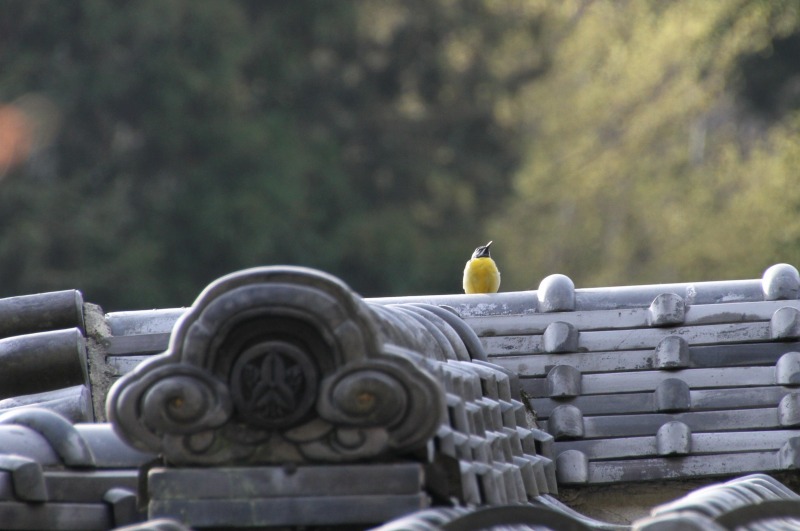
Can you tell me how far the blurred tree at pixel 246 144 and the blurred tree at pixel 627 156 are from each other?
46.9 inches

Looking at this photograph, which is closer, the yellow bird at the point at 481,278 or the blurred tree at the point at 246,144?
the yellow bird at the point at 481,278

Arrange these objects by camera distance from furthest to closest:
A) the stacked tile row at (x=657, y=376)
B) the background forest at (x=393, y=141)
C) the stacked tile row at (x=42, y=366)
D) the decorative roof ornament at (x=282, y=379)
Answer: the background forest at (x=393, y=141) → the stacked tile row at (x=657, y=376) → the stacked tile row at (x=42, y=366) → the decorative roof ornament at (x=282, y=379)

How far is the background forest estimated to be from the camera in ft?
77.3

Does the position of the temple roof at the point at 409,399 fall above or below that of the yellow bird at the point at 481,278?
below

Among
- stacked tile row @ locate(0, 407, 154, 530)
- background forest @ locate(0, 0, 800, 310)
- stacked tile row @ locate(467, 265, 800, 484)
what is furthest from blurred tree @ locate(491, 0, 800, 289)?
stacked tile row @ locate(0, 407, 154, 530)

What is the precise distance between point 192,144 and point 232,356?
20.0 meters

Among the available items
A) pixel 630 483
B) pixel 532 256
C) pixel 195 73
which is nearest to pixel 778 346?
pixel 630 483

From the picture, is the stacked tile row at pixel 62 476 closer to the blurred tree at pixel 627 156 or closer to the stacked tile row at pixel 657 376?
the stacked tile row at pixel 657 376

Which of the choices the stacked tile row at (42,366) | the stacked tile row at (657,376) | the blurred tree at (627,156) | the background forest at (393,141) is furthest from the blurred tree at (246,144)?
the stacked tile row at (657,376)

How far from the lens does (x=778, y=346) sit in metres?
9.42

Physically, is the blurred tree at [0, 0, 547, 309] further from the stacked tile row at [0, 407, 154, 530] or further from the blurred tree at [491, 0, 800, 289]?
the stacked tile row at [0, 407, 154, 530]

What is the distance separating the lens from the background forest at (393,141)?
23562 millimetres

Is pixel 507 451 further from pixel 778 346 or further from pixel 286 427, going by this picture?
pixel 778 346

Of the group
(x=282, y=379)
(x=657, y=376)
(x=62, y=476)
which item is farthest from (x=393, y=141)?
(x=282, y=379)
